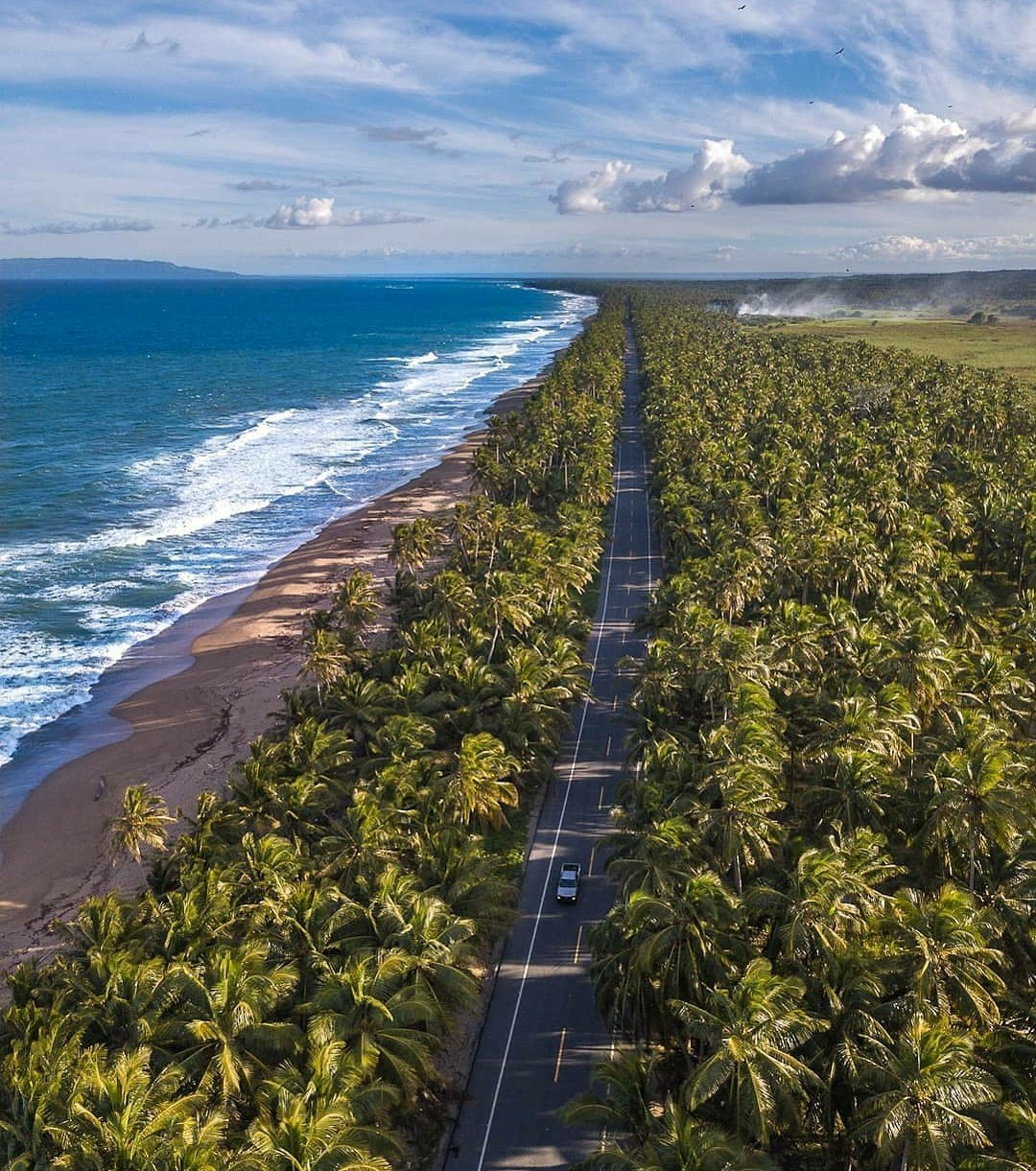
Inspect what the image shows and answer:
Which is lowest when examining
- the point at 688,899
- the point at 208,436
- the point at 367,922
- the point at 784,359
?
the point at 367,922

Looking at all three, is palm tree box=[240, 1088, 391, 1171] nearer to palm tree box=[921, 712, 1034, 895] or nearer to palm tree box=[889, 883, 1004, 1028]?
palm tree box=[889, 883, 1004, 1028]

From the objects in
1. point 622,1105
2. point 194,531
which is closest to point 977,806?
point 622,1105

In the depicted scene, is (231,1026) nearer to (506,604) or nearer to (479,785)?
(479,785)

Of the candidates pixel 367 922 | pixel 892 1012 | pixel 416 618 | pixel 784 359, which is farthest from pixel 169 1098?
pixel 784 359

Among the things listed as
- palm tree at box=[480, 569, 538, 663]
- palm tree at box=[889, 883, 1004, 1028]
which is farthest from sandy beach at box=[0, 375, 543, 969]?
palm tree at box=[889, 883, 1004, 1028]

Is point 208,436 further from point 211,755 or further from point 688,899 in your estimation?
point 688,899
